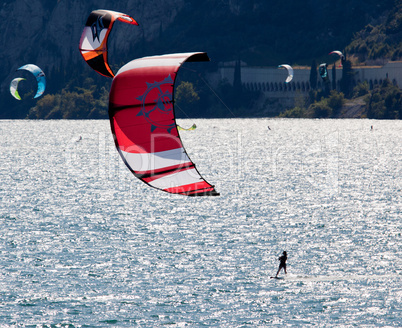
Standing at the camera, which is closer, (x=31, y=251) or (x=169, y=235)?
(x=31, y=251)

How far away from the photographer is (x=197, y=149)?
196250 millimetres

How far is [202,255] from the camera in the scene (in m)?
59.3

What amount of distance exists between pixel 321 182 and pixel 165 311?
75263 millimetres

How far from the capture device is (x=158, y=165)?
3738cm

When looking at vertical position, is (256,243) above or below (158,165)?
below

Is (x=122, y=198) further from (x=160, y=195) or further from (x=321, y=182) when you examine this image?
(x=321, y=182)

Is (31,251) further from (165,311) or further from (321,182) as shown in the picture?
(321,182)

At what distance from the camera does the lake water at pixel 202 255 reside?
45.1 meters

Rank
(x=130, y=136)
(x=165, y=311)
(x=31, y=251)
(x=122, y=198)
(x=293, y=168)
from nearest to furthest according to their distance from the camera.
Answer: (x=130, y=136) < (x=165, y=311) < (x=31, y=251) < (x=122, y=198) < (x=293, y=168)

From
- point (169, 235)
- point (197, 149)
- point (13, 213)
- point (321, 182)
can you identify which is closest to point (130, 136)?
point (169, 235)

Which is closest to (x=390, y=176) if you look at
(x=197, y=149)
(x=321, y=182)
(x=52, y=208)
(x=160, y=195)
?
(x=321, y=182)

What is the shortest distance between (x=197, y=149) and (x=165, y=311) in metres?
152

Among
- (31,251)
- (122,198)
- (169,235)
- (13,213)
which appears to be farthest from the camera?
(122,198)

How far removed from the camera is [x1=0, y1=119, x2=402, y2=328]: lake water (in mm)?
45125
